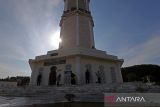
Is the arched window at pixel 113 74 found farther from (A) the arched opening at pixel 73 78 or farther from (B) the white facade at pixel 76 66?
(A) the arched opening at pixel 73 78

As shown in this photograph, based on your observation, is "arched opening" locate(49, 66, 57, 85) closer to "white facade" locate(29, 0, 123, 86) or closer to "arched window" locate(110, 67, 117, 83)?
"white facade" locate(29, 0, 123, 86)

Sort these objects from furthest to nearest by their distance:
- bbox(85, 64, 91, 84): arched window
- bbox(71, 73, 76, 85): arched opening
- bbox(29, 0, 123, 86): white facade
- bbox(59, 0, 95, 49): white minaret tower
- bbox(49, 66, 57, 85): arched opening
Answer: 1. bbox(59, 0, 95, 49): white minaret tower
2. bbox(49, 66, 57, 85): arched opening
3. bbox(29, 0, 123, 86): white facade
4. bbox(85, 64, 91, 84): arched window
5. bbox(71, 73, 76, 85): arched opening

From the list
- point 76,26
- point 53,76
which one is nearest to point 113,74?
point 53,76

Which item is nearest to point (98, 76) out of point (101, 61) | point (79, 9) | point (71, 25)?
point (101, 61)

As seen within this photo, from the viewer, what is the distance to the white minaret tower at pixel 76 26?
2127 cm

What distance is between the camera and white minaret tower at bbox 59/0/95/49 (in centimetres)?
2127

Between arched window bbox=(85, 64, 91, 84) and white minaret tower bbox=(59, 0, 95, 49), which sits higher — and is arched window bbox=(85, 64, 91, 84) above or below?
below

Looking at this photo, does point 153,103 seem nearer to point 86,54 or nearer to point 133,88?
point 133,88

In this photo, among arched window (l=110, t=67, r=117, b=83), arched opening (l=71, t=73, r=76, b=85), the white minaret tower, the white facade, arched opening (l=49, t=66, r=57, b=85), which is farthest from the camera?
the white minaret tower

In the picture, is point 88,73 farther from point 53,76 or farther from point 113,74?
point 53,76

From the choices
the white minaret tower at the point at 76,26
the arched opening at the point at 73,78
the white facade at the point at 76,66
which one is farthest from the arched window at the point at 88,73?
the white minaret tower at the point at 76,26

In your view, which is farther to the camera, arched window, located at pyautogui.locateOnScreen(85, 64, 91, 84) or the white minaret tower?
the white minaret tower

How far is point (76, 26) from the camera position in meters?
22.0

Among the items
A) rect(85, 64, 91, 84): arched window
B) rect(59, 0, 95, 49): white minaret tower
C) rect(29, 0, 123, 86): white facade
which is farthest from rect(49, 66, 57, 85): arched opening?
rect(59, 0, 95, 49): white minaret tower
